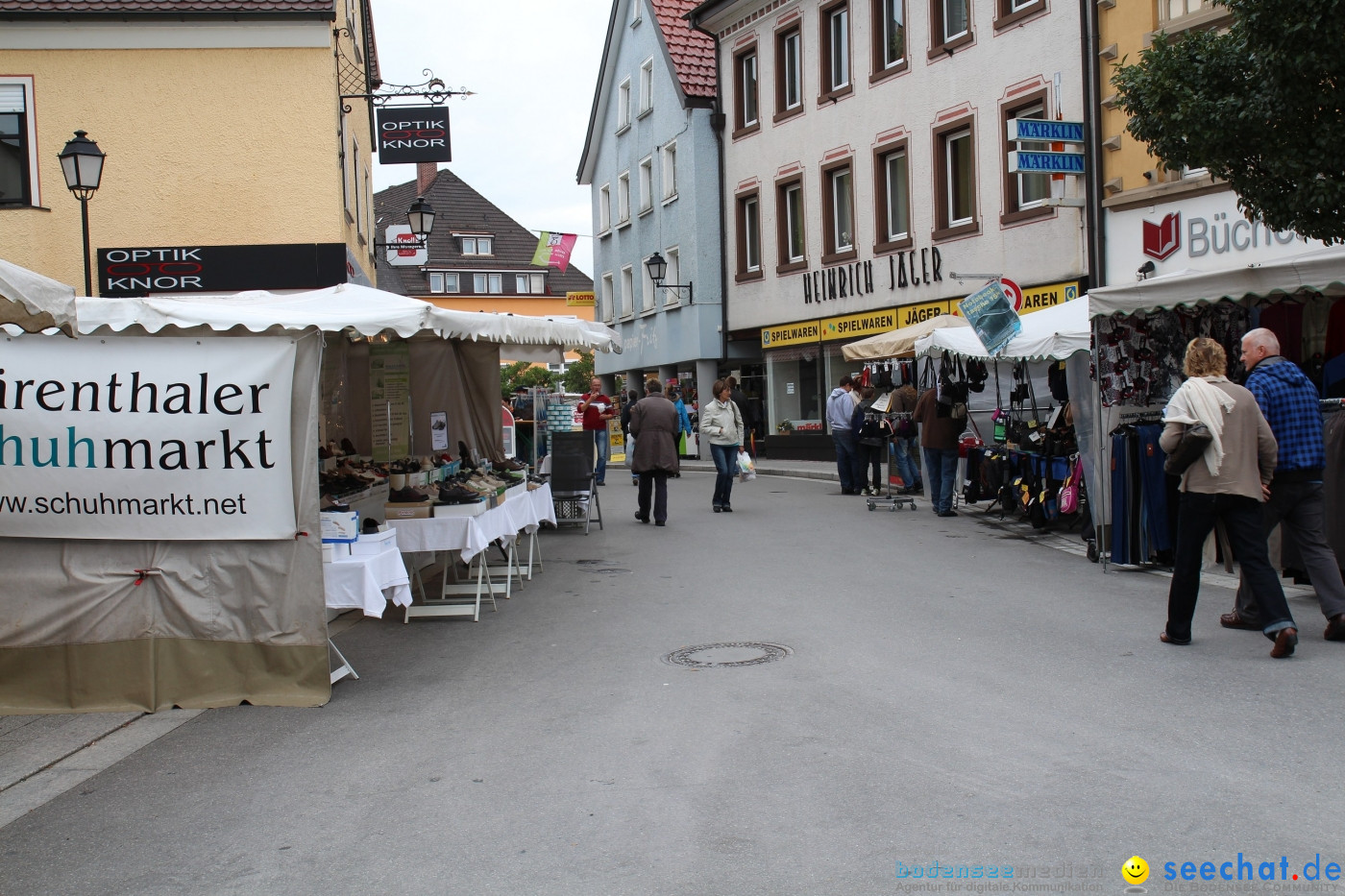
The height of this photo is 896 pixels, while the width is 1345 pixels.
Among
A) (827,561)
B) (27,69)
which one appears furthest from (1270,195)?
(27,69)

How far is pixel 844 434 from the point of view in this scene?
19.9m

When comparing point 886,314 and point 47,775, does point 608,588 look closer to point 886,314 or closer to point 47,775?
point 47,775

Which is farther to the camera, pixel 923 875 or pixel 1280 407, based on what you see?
pixel 1280 407

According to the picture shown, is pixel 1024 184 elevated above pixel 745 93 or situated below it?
below

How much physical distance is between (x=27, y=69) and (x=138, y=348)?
1350cm

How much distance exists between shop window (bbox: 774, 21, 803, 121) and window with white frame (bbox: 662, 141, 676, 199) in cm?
496

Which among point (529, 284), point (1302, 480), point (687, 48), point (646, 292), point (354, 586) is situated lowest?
point (354, 586)

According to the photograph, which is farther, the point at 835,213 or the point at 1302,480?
the point at 835,213

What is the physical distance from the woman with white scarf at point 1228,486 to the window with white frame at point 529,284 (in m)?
69.9

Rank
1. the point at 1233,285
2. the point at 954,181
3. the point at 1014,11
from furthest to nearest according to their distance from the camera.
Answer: the point at 954,181
the point at 1014,11
the point at 1233,285

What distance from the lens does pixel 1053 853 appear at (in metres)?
4.17

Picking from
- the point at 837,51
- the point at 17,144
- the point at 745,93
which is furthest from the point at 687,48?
the point at 17,144

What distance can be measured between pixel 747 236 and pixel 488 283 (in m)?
46.7

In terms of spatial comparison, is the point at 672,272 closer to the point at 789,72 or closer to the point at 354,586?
the point at 789,72
